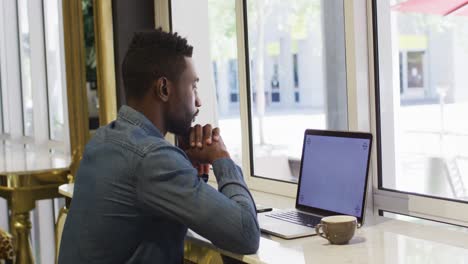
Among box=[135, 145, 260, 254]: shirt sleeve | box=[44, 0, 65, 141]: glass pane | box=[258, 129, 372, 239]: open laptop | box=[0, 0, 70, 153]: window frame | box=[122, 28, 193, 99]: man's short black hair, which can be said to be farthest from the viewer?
box=[0, 0, 70, 153]: window frame

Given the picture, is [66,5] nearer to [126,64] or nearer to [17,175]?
[17,175]

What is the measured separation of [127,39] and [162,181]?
76.6 inches

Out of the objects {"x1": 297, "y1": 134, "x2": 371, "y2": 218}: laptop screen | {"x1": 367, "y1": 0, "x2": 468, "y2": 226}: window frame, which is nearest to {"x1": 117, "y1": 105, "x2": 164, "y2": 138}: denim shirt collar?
{"x1": 297, "y1": 134, "x2": 371, "y2": 218}: laptop screen

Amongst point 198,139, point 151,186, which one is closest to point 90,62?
point 198,139

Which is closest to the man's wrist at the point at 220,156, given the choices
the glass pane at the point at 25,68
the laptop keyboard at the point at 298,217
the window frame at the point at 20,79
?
the laptop keyboard at the point at 298,217

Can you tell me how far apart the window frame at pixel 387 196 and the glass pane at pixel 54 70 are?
249cm

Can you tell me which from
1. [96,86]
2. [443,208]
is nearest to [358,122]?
[443,208]

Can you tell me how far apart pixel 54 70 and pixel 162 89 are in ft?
9.73

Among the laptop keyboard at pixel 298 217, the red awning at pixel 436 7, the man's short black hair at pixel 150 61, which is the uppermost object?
the red awning at pixel 436 7

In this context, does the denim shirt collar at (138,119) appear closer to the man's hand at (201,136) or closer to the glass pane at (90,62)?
the man's hand at (201,136)

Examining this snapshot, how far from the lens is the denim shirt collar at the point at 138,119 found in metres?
1.82

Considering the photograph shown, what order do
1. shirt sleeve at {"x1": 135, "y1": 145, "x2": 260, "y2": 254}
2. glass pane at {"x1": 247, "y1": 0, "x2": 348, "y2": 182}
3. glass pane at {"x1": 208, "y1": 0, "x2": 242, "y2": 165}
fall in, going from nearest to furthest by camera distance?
1. shirt sleeve at {"x1": 135, "y1": 145, "x2": 260, "y2": 254}
2. glass pane at {"x1": 247, "y1": 0, "x2": 348, "y2": 182}
3. glass pane at {"x1": 208, "y1": 0, "x2": 242, "y2": 165}

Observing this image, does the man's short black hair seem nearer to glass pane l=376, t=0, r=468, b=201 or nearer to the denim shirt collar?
the denim shirt collar

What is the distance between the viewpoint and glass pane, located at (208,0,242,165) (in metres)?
3.20
